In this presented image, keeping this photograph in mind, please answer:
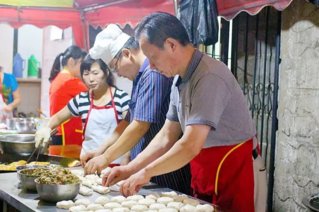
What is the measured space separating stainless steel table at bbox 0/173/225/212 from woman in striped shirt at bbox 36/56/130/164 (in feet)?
3.97

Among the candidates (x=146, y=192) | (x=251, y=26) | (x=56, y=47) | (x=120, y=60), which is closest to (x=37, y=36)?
(x=56, y=47)

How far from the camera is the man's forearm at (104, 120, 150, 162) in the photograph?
2.89 m

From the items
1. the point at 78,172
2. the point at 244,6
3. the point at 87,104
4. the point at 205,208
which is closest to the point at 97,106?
the point at 87,104

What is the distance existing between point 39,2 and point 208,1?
198 cm

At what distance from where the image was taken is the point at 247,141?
2471mm

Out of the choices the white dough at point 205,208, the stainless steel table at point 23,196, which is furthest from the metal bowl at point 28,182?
the white dough at point 205,208

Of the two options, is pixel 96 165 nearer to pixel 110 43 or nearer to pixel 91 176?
pixel 91 176

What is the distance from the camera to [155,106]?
9.36 ft

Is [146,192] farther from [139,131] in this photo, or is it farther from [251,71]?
[251,71]

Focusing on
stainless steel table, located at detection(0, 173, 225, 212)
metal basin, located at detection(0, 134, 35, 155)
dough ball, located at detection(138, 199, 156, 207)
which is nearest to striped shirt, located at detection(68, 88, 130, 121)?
metal basin, located at detection(0, 134, 35, 155)

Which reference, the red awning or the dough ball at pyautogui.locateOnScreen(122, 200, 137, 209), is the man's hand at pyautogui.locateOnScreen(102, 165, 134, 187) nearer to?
the dough ball at pyautogui.locateOnScreen(122, 200, 137, 209)

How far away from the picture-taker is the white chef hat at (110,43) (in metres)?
3.18

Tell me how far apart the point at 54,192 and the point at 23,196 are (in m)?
0.23

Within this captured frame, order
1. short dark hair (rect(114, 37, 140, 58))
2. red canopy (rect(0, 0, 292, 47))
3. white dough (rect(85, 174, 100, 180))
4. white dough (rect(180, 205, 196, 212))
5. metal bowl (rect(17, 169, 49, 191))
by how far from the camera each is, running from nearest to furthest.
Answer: white dough (rect(180, 205, 196, 212)) < metal bowl (rect(17, 169, 49, 191)) < white dough (rect(85, 174, 100, 180)) < short dark hair (rect(114, 37, 140, 58)) < red canopy (rect(0, 0, 292, 47))
